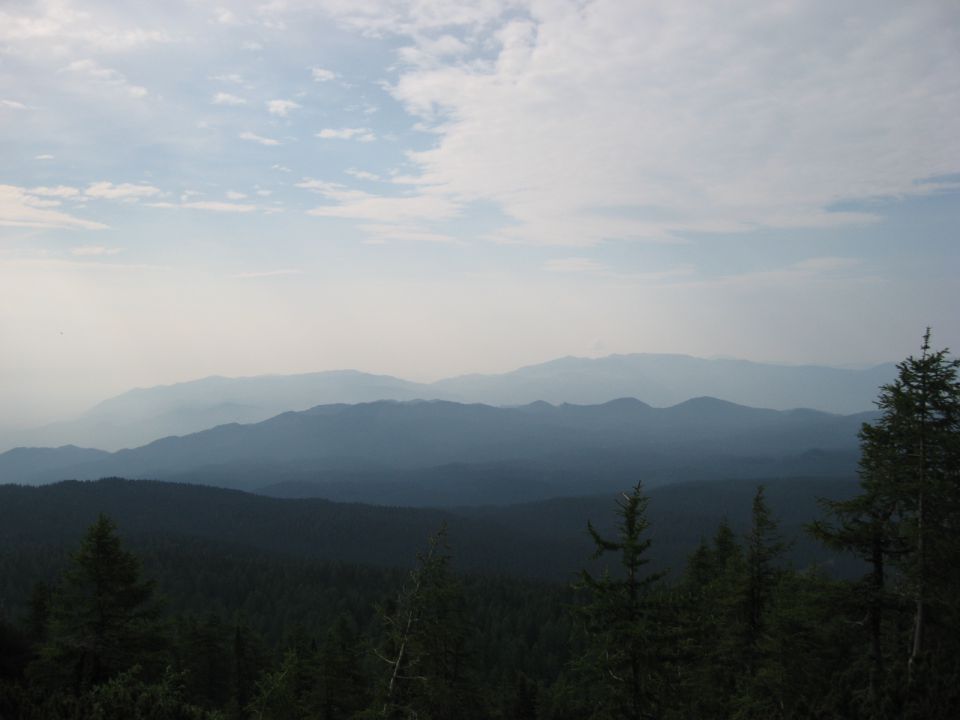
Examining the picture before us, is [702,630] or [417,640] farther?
[702,630]

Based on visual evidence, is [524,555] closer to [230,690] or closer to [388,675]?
[230,690]

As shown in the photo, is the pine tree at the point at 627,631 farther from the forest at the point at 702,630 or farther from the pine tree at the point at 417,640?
the pine tree at the point at 417,640

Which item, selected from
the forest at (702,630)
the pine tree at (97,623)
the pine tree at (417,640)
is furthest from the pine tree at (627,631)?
the pine tree at (97,623)

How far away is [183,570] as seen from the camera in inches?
5241

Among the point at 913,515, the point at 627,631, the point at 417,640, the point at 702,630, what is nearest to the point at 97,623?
the point at 417,640

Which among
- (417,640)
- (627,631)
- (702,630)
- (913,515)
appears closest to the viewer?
(627,631)

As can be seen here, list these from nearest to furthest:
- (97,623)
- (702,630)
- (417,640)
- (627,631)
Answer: (627,631) < (417,640) < (702,630) < (97,623)

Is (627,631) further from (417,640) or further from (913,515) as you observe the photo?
(913,515)

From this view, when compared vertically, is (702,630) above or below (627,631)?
below

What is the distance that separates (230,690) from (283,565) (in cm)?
10059

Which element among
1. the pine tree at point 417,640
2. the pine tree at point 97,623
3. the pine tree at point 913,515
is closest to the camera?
the pine tree at point 913,515

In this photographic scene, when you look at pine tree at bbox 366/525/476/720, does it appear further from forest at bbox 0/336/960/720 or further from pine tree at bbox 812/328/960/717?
pine tree at bbox 812/328/960/717

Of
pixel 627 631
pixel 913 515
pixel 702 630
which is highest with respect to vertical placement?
pixel 913 515

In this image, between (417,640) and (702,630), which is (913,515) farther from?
(417,640)
